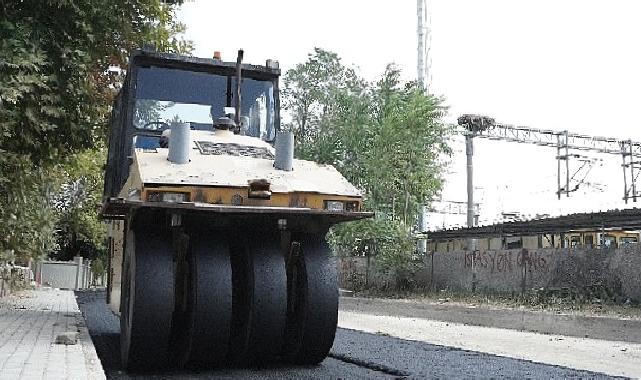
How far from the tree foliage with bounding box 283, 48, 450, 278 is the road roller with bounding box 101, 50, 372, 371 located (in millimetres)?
16825

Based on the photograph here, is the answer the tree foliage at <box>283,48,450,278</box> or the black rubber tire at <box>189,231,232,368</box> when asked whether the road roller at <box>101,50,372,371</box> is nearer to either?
the black rubber tire at <box>189,231,232,368</box>

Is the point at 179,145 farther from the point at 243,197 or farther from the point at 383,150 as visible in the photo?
the point at 383,150

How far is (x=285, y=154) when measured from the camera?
6207 millimetres

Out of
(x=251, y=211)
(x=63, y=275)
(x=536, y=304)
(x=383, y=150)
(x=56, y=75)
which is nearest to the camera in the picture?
Answer: (x=251, y=211)

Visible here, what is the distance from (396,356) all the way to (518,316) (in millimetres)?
7233

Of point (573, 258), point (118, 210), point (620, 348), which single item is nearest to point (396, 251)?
point (573, 258)

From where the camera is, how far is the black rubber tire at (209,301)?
5691 mm

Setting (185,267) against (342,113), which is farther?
(342,113)

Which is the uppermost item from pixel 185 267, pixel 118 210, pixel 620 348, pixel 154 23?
pixel 154 23

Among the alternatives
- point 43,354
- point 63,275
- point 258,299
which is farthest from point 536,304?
point 63,275

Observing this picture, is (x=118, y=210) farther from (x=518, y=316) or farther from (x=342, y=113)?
(x=342, y=113)

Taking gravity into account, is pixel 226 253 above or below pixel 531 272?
above

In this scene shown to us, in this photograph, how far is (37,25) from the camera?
448 inches

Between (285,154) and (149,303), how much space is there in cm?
164
